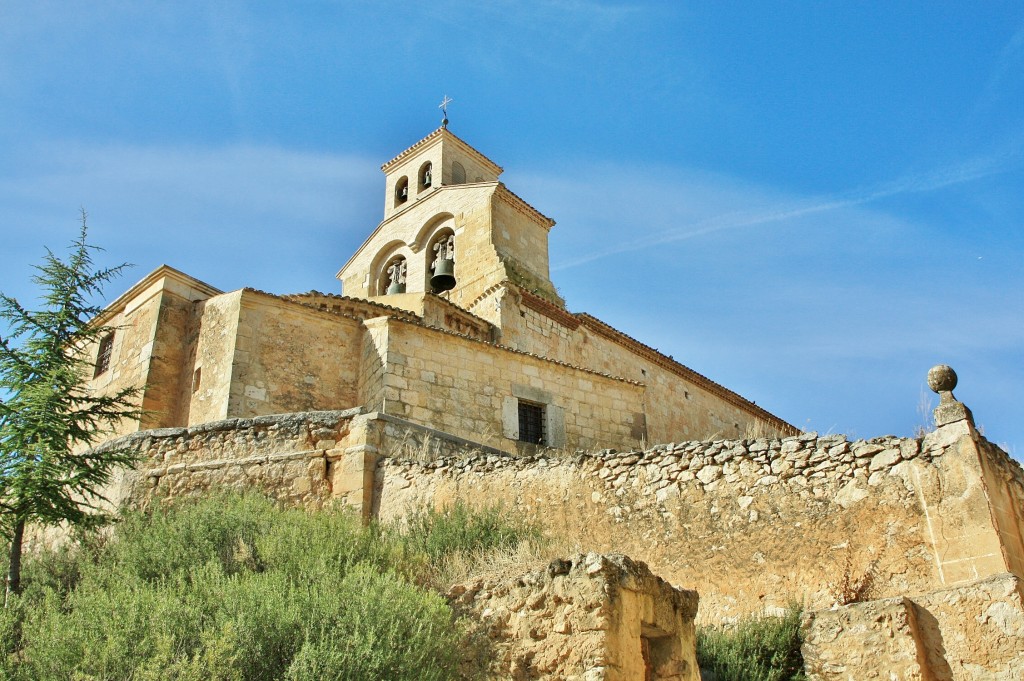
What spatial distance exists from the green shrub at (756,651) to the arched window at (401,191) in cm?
2285

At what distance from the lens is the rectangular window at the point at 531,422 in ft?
56.2

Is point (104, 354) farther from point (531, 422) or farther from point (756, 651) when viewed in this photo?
point (756, 651)

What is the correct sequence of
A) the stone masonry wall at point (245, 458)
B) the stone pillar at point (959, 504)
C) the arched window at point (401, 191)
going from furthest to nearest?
1. the arched window at point (401, 191)
2. the stone masonry wall at point (245, 458)
3. the stone pillar at point (959, 504)

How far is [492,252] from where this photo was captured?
23984 mm

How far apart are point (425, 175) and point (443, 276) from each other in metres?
6.15

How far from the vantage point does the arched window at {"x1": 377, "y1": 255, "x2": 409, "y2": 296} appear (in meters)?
27.7

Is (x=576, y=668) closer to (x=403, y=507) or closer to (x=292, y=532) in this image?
(x=292, y=532)

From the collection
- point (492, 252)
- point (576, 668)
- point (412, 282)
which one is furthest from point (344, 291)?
point (576, 668)

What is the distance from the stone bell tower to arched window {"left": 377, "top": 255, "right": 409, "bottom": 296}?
0.10 feet

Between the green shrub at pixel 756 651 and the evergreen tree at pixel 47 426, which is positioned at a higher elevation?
the evergreen tree at pixel 47 426

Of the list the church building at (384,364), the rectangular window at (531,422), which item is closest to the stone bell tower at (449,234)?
the church building at (384,364)

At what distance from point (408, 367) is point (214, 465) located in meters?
4.80

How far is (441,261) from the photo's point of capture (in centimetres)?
2411

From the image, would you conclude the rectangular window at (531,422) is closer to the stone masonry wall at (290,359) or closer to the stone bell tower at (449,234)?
the stone masonry wall at (290,359)
